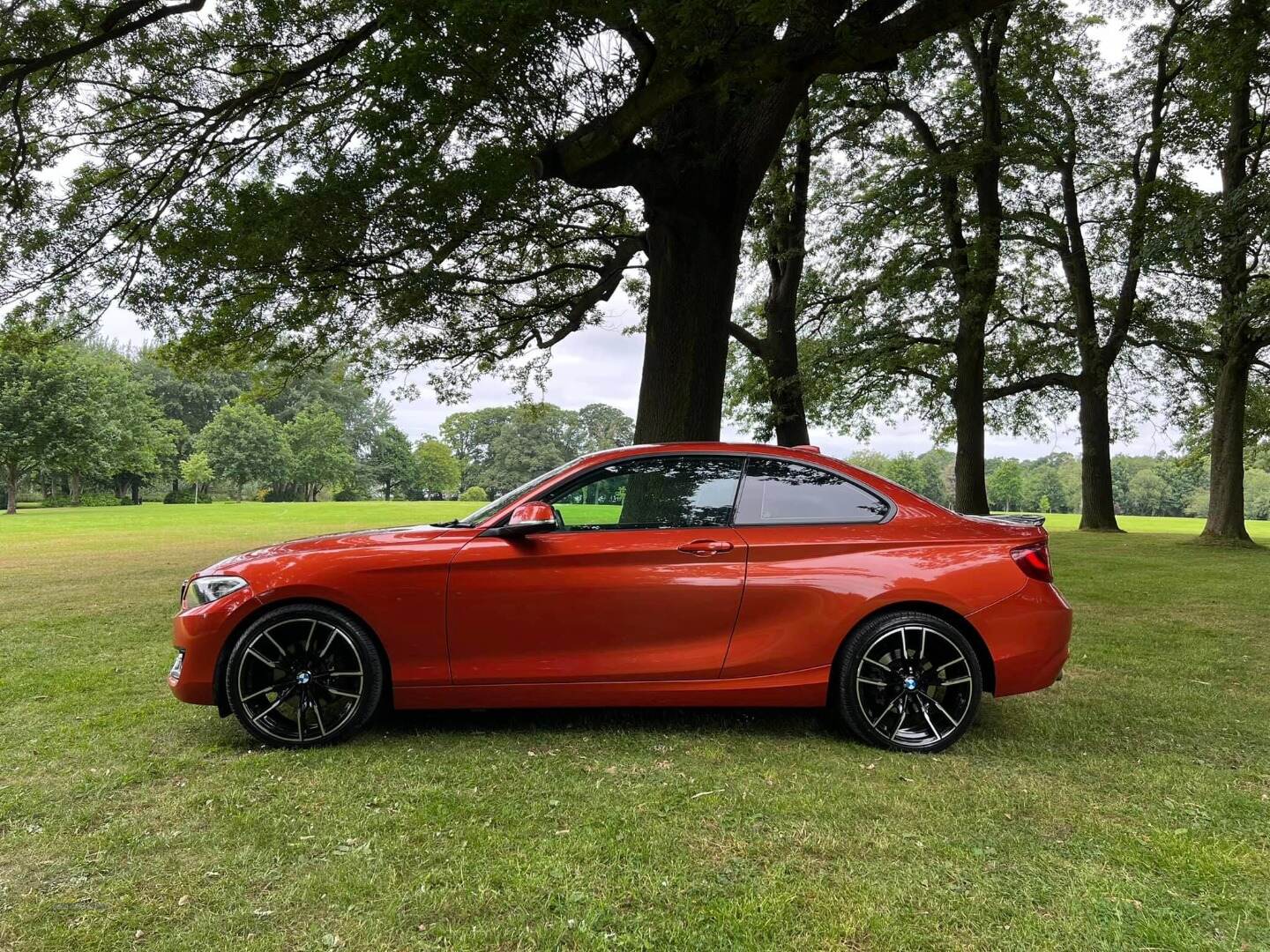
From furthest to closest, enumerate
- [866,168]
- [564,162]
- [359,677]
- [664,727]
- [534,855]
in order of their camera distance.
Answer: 1. [866,168]
2. [564,162]
3. [664,727]
4. [359,677]
5. [534,855]

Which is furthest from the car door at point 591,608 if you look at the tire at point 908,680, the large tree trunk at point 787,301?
the large tree trunk at point 787,301

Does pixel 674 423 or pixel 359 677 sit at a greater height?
pixel 674 423

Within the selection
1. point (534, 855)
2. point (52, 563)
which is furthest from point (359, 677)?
point (52, 563)

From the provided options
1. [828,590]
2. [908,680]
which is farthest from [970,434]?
[828,590]

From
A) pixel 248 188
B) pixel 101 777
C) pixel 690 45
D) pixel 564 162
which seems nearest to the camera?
pixel 101 777

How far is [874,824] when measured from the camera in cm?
276

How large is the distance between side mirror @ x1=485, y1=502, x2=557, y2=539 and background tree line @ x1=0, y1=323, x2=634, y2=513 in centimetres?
1044

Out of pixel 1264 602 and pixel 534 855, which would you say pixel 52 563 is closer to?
pixel 534 855

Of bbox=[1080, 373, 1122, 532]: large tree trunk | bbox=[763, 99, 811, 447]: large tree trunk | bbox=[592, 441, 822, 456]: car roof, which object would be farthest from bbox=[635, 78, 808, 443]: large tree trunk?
bbox=[1080, 373, 1122, 532]: large tree trunk

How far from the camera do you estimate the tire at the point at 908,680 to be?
3.62 metres

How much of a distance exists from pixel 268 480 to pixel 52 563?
5111cm

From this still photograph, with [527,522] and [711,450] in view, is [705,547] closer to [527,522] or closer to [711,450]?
[711,450]

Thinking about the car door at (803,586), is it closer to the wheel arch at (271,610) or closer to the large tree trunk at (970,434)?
the wheel arch at (271,610)

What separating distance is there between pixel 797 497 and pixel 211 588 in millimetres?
2993
